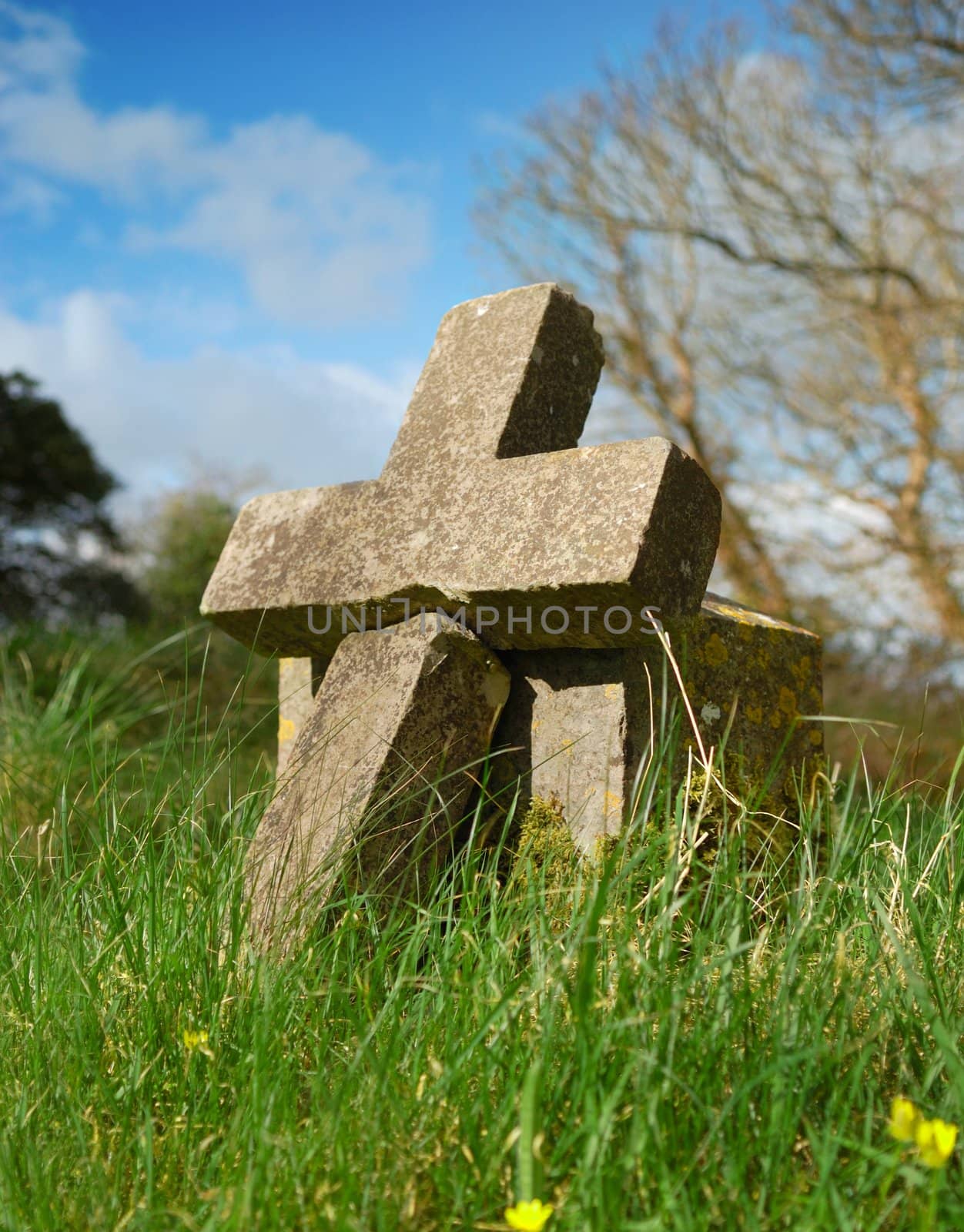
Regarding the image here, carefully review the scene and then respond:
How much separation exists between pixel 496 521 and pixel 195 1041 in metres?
1.13

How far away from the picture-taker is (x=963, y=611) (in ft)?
26.1

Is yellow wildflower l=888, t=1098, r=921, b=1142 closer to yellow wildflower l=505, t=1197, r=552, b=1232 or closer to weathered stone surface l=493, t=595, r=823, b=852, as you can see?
yellow wildflower l=505, t=1197, r=552, b=1232

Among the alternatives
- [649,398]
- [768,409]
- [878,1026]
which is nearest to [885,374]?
[768,409]

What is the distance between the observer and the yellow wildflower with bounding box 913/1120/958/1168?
1.08 m

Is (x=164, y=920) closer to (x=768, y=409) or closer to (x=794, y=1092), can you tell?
(x=794, y=1092)

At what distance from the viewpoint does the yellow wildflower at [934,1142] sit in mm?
1083

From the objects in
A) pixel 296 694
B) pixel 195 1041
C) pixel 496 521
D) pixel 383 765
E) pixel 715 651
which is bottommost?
pixel 195 1041

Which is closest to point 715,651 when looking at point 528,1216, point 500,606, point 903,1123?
point 500,606

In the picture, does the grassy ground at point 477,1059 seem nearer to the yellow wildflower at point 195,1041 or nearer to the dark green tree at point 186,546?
the yellow wildflower at point 195,1041

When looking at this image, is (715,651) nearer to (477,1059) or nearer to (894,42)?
(477,1059)

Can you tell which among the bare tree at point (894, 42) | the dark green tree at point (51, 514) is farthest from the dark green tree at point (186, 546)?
the bare tree at point (894, 42)

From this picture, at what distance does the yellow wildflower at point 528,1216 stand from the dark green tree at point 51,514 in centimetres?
933

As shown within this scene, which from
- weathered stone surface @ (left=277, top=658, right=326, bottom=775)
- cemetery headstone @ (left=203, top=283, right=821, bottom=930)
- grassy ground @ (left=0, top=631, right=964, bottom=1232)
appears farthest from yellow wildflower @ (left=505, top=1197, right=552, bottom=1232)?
weathered stone surface @ (left=277, top=658, right=326, bottom=775)

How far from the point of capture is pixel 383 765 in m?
2.06
